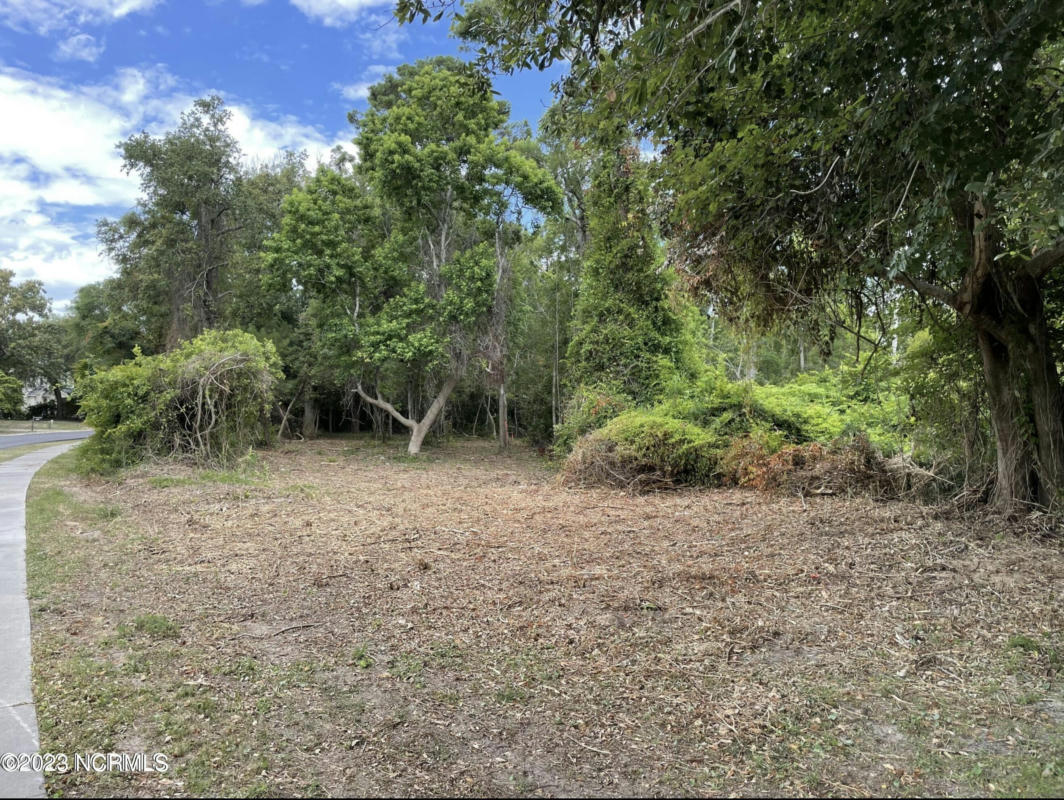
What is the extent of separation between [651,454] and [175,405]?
9.20 meters

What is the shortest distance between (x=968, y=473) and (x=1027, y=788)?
15.5 ft

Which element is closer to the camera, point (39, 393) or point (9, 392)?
point (9, 392)

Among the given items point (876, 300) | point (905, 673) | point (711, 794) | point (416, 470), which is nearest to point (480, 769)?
point (711, 794)

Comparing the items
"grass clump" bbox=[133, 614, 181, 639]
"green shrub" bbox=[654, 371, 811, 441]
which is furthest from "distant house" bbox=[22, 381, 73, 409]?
"grass clump" bbox=[133, 614, 181, 639]

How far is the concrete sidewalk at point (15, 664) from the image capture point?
2277 mm

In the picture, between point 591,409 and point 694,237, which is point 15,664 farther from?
point 591,409

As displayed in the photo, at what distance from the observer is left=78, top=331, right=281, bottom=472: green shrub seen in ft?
37.0

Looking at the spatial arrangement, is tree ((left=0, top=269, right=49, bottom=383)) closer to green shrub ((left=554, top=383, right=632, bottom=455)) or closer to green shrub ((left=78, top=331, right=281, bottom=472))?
green shrub ((left=78, top=331, right=281, bottom=472))

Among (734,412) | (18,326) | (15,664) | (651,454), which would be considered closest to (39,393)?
(18,326)

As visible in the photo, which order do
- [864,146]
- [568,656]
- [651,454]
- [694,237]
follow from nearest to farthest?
[568,656], [864,146], [694,237], [651,454]

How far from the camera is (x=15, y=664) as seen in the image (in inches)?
129

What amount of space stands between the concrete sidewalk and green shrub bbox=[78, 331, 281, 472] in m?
4.27

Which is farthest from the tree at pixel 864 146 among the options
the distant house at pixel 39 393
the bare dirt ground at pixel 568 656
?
the distant house at pixel 39 393

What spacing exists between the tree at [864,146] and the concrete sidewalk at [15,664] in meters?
4.41
